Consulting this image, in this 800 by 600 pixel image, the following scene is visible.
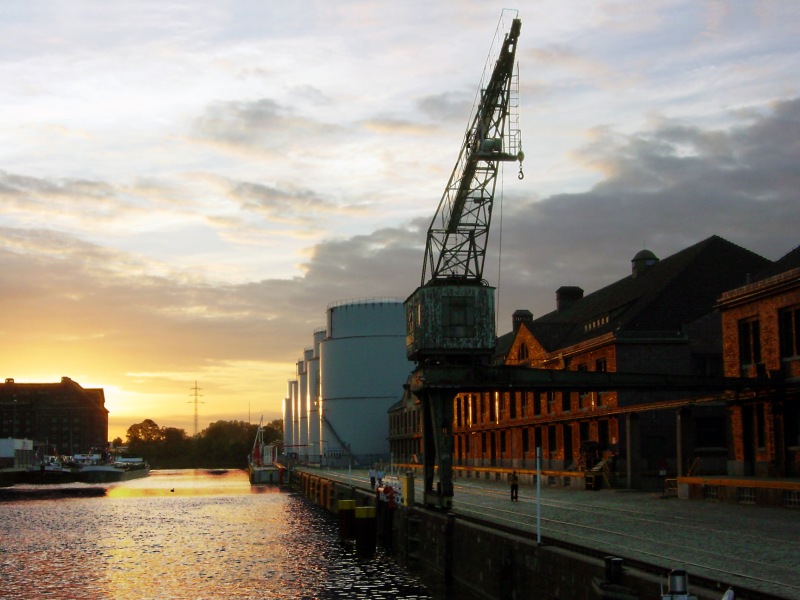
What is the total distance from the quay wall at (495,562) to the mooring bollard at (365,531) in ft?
3.72

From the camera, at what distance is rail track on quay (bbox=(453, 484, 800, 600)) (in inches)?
631

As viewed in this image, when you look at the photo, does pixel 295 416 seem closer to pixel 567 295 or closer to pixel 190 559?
pixel 567 295

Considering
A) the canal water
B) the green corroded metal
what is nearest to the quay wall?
the canal water

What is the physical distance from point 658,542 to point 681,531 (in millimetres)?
3000

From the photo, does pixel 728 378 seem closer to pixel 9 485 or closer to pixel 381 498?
pixel 381 498

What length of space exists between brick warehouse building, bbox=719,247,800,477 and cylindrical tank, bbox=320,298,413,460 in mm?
80366

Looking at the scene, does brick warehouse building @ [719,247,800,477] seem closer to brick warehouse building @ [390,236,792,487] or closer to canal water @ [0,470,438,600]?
brick warehouse building @ [390,236,792,487]

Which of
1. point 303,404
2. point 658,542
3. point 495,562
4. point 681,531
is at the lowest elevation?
point 495,562

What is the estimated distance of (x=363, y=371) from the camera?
12244 cm

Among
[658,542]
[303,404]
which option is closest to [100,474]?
[303,404]

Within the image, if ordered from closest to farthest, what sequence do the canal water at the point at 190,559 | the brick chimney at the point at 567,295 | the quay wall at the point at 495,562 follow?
the quay wall at the point at 495,562 < the canal water at the point at 190,559 < the brick chimney at the point at 567,295

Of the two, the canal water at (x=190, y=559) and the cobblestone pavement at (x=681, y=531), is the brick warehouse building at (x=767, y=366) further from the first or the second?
the canal water at (x=190, y=559)

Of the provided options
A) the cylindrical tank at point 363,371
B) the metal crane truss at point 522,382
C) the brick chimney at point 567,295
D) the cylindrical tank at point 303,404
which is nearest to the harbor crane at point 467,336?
the metal crane truss at point 522,382

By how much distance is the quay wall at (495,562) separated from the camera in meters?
15.9
